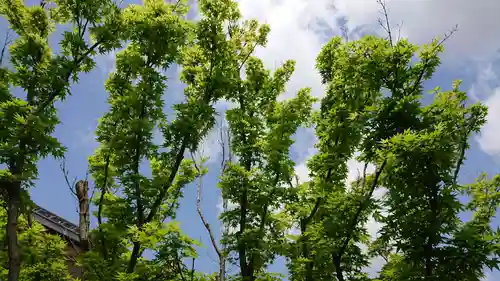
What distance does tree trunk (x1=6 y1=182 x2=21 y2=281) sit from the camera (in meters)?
10.1

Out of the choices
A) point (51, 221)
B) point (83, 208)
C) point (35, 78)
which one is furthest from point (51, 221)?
point (35, 78)

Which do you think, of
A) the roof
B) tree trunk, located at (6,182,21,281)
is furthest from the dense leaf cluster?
the roof

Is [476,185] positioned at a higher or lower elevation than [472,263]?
higher

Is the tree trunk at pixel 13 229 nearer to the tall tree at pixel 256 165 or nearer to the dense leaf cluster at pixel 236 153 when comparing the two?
the dense leaf cluster at pixel 236 153

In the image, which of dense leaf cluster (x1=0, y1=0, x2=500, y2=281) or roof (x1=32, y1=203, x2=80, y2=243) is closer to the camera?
dense leaf cluster (x1=0, y1=0, x2=500, y2=281)

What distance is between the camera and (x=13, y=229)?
10.4 meters

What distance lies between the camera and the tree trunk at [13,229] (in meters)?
10.1

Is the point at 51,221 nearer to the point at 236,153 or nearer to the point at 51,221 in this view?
the point at 51,221

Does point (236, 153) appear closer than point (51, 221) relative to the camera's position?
Yes

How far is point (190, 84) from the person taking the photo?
50.4 feet

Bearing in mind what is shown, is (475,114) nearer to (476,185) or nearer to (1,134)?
(476,185)

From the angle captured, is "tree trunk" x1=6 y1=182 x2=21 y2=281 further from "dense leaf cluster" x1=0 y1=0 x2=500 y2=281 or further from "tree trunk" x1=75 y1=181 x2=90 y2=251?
"tree trunk" x1=75 y1=181 x2=90 y2=251

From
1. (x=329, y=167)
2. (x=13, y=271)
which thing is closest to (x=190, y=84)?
(x=329, y=167)

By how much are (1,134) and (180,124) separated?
15.7 feet
